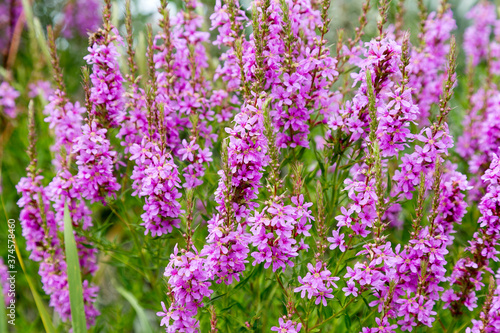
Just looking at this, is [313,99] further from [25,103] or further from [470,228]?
[25,103]

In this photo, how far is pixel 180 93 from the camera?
2857 millimetres

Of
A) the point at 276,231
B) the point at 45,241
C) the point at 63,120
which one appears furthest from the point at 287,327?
the point at 63,120

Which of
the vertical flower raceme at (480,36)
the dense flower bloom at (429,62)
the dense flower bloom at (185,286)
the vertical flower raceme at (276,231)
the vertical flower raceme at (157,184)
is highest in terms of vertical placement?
the vertical flower raceme at (480,36)

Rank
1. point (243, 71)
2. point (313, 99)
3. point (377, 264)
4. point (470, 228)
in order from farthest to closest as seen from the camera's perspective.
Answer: point (470, 228) → point (313, 99) → point (243, 71) → point (377, 264)

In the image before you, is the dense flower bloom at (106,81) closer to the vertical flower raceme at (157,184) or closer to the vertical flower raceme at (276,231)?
the vertical flower raceme at (157,184)

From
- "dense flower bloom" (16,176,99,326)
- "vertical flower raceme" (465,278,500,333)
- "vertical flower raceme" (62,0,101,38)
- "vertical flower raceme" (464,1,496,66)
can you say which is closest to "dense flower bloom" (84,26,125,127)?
"dense flower bloom" (16,176,99,326)

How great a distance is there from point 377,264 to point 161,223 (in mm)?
1038

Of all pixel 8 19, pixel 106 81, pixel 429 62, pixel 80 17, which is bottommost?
pixel 106 81

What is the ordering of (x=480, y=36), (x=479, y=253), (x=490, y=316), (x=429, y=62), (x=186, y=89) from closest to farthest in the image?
(x=490, y=316) < (x=479, y=253) < (x=186, y=89) < (x=429, y=62) < (x=480, y=36)

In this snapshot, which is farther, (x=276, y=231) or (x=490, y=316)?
(x=490, y=316)

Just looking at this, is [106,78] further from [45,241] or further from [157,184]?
[45,241]

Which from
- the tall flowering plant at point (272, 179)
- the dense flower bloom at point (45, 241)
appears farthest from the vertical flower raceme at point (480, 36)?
the dense flower bloom at point (45, 241)

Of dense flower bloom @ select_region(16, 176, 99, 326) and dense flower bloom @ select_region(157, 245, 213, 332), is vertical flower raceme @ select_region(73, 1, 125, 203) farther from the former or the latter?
dense flower bloom @ select_region(157, 245, 213, 332)

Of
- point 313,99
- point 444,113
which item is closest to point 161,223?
point 313,99
